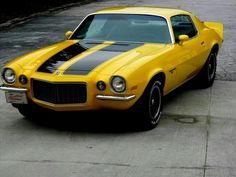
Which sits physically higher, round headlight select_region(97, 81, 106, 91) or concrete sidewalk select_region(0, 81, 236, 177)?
round headlight select_region(97, 81, 106, 91)

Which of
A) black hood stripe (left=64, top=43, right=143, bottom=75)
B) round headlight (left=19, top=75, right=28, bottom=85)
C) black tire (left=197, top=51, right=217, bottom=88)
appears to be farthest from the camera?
black tire (left=197, top=51, right=217, bottom=88)

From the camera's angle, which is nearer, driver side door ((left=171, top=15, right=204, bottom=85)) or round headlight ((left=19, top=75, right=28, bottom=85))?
round headlight ((left=19, top=75, right=28, bottom=85))

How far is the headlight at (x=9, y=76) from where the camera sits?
19.5 ft

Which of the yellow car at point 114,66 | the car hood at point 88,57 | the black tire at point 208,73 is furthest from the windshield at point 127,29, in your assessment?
the black tire at point 208,73

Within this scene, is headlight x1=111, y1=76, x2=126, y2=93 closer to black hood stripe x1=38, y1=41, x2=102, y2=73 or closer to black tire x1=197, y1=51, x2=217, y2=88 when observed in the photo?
black hood stripe x1=38, y1=41, x2=102, y2=73

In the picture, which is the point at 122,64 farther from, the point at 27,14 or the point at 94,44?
the point at 27,14

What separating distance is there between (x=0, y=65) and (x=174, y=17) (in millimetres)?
4117

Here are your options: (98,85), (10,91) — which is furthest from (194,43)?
(10,91)

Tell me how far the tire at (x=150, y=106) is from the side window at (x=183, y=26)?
3.71 feet

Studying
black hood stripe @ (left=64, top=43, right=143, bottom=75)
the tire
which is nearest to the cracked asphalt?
the tire

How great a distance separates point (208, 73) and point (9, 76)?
344 centimetres

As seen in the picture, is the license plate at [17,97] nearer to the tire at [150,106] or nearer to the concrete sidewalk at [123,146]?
the concrete sidewalk at [123,146]

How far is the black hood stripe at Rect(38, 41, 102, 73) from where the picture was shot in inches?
232

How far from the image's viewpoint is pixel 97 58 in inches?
238
